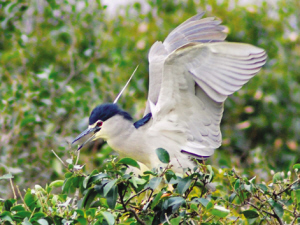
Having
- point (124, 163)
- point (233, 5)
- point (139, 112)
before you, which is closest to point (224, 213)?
point (124, 163)

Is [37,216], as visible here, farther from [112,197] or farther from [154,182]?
[154,182]

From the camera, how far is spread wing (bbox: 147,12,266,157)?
3094 mm

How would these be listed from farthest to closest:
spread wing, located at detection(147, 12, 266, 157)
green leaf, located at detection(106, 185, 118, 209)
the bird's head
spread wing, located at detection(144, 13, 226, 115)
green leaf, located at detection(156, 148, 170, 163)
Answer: spread wing, located at detection(144, 13, 226, 115) < the bird's head < spread wing, located at detection(147, 12, 266, 157) < green leaf, located at detection(156, 148, 170, 163) < green leaf, located at detection(106, 185, 118, 209)

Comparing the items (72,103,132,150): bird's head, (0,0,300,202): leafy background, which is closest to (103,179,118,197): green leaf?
(72,103,132,150): bird's head

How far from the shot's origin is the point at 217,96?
3.21 m

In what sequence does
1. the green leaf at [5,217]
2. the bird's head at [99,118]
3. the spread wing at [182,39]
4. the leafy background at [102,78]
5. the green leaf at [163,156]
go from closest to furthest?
the green leaf at [5,217] → the green leaf at [163,156] → the bird's head at [99,118] → the spread wing at [182,39] → the leafy background at [102,78]

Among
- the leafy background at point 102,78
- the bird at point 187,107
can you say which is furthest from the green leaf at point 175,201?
the leafy background at point 102,78

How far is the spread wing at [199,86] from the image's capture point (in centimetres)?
309

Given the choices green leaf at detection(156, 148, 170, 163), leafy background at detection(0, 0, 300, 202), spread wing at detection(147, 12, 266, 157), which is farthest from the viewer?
leafy background at detection(0, 0, 300, 202)

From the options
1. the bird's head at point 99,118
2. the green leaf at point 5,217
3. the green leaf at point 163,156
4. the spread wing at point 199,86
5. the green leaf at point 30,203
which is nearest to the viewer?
the green leaf at point 5,217

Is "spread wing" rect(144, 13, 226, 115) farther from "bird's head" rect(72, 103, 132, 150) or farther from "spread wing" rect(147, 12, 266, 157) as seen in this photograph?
"bird's head" rect(72, 103, 132, 150)

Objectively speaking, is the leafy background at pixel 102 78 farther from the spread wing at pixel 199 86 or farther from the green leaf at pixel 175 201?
the green leaf at pixel 175 201

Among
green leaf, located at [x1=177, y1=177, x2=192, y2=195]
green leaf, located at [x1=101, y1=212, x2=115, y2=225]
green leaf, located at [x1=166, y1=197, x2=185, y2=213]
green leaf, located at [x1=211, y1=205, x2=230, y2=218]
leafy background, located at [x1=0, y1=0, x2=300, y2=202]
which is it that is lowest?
leafy background, located at [x1=0, y1=0, x2=300, y2=202]

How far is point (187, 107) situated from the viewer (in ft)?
10.8
